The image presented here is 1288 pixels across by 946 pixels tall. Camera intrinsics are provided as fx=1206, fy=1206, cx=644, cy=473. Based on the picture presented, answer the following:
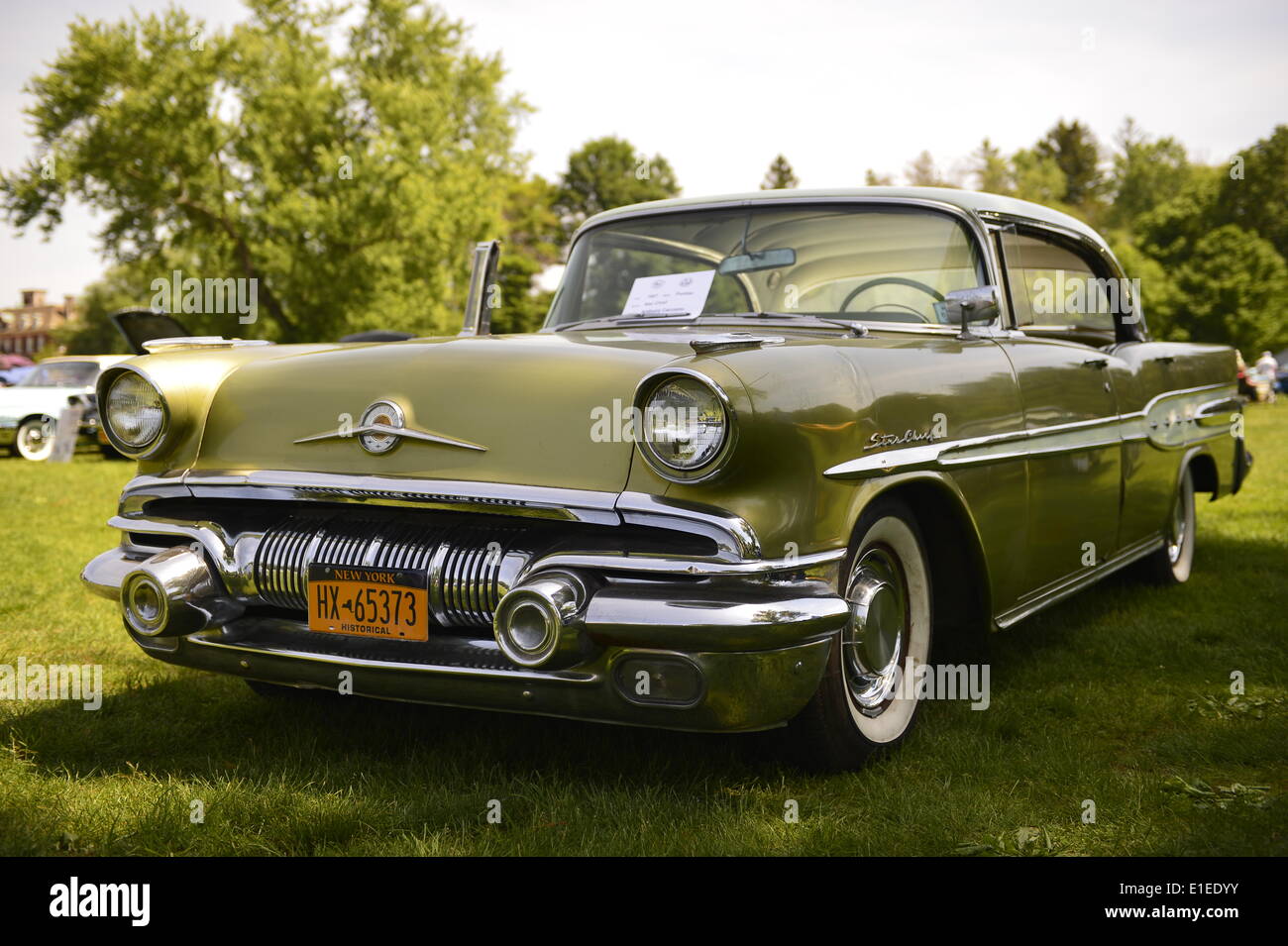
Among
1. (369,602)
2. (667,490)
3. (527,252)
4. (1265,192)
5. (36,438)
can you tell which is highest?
(1265,192)

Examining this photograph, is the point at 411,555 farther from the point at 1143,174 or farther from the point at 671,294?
the point at 1143,174

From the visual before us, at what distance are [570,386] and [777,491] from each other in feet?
1.90

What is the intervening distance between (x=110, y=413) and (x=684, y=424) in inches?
69.3

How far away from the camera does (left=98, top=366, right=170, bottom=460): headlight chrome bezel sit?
3.33 metres

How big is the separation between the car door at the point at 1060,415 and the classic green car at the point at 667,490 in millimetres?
21

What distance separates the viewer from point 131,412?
134 inches

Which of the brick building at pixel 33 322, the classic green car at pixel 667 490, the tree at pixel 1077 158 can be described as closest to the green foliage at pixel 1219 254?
the tree at pixel 1077 158

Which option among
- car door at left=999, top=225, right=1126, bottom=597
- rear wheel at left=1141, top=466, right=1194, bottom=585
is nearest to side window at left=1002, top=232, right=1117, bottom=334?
car door at left=999, top=225, right=1126, bottom=597

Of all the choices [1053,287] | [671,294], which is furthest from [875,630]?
[1053,287]

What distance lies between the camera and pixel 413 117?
27.1 metres

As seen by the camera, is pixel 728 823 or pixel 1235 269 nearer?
pixel 728 823
